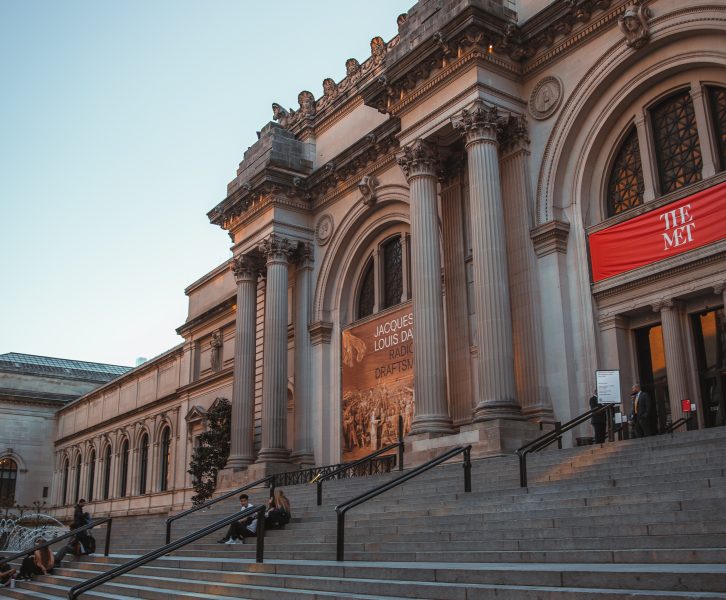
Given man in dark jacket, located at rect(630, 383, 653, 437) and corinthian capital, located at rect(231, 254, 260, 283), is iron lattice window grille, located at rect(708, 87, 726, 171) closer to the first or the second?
A: man in dark jacket, located at rect(630, 383, 653, 437)

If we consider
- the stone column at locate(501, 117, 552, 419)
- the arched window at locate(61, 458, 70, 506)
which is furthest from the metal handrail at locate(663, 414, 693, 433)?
the arched window at locate(61, 458, 70, 506)

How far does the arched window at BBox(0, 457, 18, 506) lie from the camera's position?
56219mm

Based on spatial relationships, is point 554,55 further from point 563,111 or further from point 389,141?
point 389,141

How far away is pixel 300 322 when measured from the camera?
28.0m

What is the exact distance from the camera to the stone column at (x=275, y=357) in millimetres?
25781

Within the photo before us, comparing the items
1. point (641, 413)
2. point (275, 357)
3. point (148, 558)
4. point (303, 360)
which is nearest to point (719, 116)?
point (641, 413)

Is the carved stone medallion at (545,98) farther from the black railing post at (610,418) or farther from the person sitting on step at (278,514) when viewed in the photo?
the person sitting on step at (278,514)

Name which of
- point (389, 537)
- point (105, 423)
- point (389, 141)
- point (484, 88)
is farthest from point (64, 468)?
point (389, 537)

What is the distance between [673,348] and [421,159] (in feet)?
26.1

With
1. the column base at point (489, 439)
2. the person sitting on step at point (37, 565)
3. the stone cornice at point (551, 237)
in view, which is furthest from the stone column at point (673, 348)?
the person sitting on step at point (37, 565)

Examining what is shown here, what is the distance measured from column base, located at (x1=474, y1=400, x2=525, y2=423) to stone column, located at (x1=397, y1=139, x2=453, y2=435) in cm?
170

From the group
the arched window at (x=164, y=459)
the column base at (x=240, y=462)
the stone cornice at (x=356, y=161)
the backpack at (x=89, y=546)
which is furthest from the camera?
the arched window at (x=164, y=459)

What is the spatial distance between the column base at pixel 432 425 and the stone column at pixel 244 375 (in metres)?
9.25

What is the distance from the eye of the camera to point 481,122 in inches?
764
